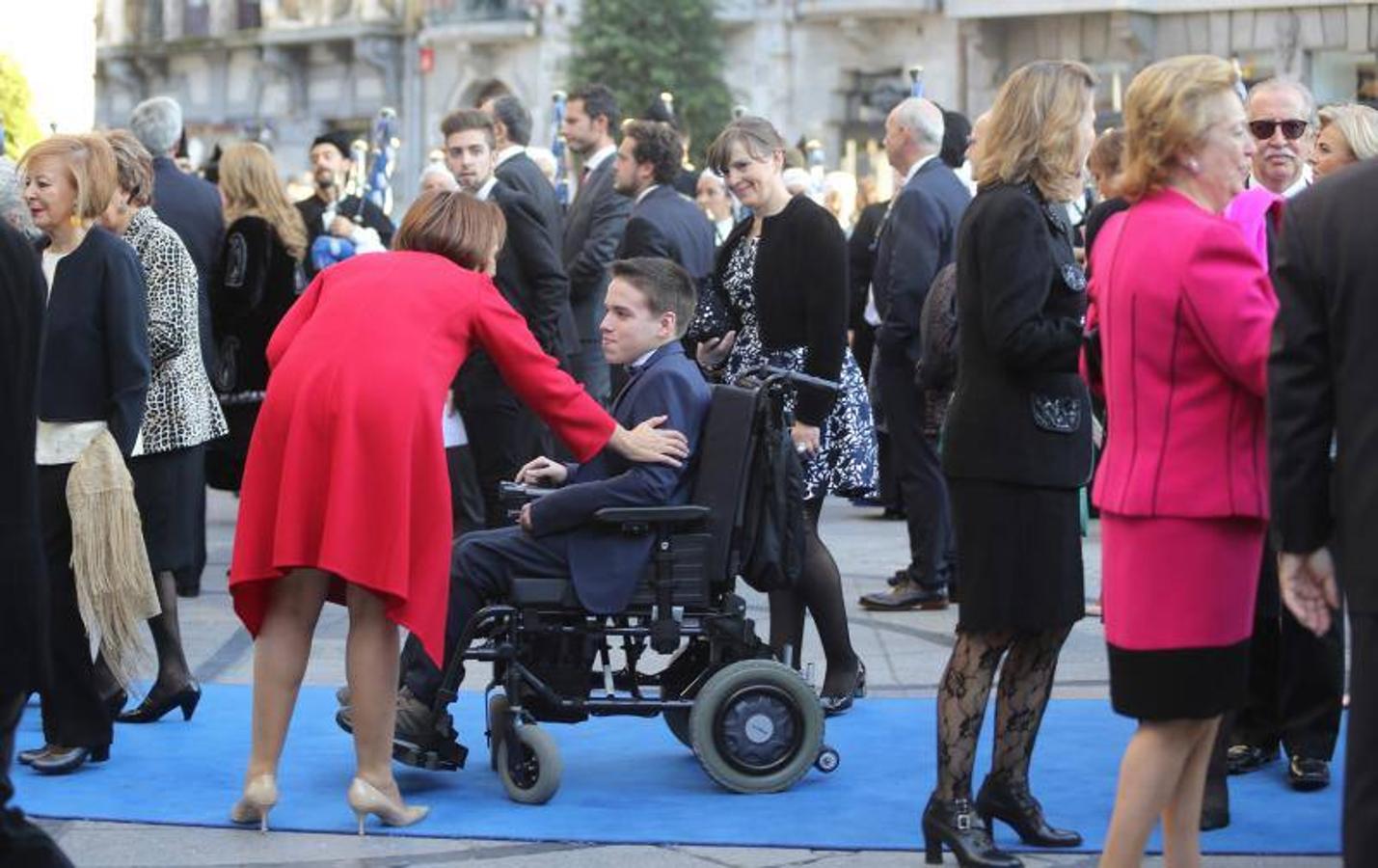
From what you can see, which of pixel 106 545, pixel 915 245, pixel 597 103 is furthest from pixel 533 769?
pixel 597 103

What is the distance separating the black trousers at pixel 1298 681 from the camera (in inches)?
288

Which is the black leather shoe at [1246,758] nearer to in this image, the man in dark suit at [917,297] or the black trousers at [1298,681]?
the black trousers at [1298,681]

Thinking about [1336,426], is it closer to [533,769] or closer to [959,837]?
[959,837]

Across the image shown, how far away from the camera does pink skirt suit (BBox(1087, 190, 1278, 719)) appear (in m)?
5.29

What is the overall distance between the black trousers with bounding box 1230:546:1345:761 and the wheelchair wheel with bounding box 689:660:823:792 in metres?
1.23

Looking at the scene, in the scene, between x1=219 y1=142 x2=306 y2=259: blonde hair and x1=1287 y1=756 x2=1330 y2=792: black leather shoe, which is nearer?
x1=1287 y1=756 x2=1330 y2=792: black leather shoe

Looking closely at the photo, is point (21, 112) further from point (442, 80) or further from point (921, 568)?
point (442, 80)

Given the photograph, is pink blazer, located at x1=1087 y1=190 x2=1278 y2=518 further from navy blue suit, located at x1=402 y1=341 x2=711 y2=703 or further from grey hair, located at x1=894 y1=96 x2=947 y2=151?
grey hair, located at x1=894 y1=96 x2=947 y2=151

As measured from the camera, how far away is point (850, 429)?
8961 millimetres

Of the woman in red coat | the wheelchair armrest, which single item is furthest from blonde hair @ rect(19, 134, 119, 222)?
the wheelchair armrest

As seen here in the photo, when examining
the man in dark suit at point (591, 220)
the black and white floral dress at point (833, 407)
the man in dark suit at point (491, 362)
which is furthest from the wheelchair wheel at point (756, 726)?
the man in dark suit at point (591, 220)

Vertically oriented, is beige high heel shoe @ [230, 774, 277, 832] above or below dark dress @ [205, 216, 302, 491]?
below

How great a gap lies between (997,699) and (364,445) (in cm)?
168

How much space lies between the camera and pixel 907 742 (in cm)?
805
